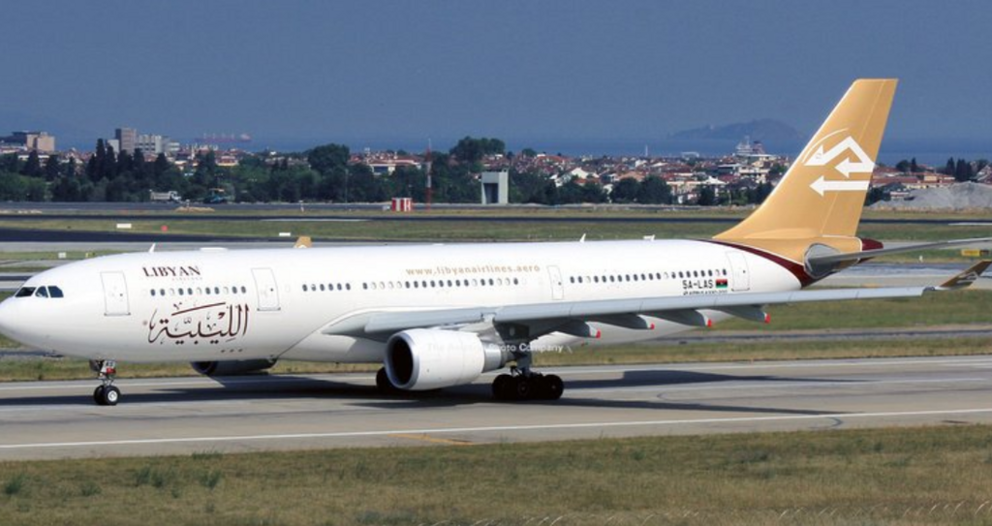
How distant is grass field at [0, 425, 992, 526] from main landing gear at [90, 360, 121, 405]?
8.44 metres

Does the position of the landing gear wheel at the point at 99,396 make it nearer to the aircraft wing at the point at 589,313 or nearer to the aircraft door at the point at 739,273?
the aircraft wing at the point at 589,313

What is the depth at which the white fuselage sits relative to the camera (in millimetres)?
35500

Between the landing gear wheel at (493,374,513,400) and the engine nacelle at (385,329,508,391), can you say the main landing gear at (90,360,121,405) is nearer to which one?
the engine nacelle at (385,329,508,391)

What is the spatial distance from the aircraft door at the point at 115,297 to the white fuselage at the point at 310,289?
0.03 meters

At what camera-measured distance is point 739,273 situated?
4291cm

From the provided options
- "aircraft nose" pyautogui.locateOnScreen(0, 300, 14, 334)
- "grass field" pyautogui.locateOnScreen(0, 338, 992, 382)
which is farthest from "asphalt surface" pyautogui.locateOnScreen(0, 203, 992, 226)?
"aircraft nose" pyautogui.locateOnScreen(0, 300, 14, 334)

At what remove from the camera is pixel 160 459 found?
91.9 ft

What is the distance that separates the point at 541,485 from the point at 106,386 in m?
14.7

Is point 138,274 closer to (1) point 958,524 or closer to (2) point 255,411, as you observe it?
(2) point 255,411

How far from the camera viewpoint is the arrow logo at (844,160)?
44.6 metres

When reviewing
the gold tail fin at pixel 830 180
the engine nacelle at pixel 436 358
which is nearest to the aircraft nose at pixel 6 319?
the engine nacelle at pixel 436 358

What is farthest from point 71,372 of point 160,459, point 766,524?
point 766,524

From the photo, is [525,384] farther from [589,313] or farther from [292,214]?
[292,214]

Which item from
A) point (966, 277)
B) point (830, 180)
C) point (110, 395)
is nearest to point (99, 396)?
point (110, 395)
